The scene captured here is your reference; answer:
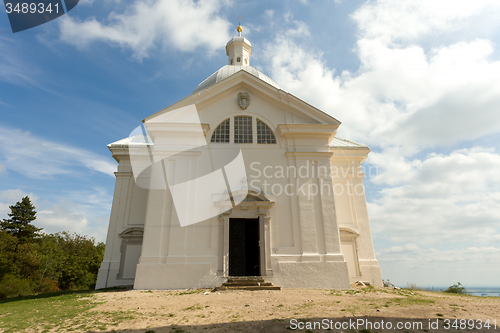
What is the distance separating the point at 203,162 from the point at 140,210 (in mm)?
5359

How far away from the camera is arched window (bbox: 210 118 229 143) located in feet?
49.7

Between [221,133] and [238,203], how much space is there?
390 centimetres

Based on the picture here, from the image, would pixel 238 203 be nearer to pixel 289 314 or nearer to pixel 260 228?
pixel 260 228

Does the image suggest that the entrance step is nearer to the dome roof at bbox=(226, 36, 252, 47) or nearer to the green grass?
the green grass

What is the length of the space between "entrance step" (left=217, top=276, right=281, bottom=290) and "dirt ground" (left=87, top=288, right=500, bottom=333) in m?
1.50

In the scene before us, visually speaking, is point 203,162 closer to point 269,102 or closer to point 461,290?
point 269,102

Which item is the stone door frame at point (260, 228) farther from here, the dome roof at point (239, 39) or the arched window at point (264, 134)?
the dome roof at point (239, 39)

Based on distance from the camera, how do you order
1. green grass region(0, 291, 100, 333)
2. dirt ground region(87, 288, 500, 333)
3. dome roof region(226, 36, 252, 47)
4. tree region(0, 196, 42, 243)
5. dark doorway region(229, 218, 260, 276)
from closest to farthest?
1. dirt ground region(87, 288, 500, 333)
2. green grass region(0, 291, 100, 333)
3. dark doorway region(229, 218, 260, 276)
4. dome roof region(226, 36, 252, 47)
5. tree region(0, 196, 42, 243)

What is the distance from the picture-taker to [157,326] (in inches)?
265

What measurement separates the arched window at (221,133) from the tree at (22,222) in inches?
1364

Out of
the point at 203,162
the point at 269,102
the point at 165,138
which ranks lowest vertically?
the point at 203,162

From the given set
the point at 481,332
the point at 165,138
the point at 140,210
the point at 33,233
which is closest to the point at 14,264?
the point at 33,233

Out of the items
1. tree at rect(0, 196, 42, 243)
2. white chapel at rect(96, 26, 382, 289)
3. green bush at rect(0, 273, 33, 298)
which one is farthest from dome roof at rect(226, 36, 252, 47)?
tree at rect(0, 196, 42, 243)

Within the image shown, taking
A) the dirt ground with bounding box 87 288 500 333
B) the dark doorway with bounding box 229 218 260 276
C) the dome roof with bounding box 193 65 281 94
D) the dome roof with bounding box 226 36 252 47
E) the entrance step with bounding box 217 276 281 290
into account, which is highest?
the dome roof with bounding box 226 36 252 47
